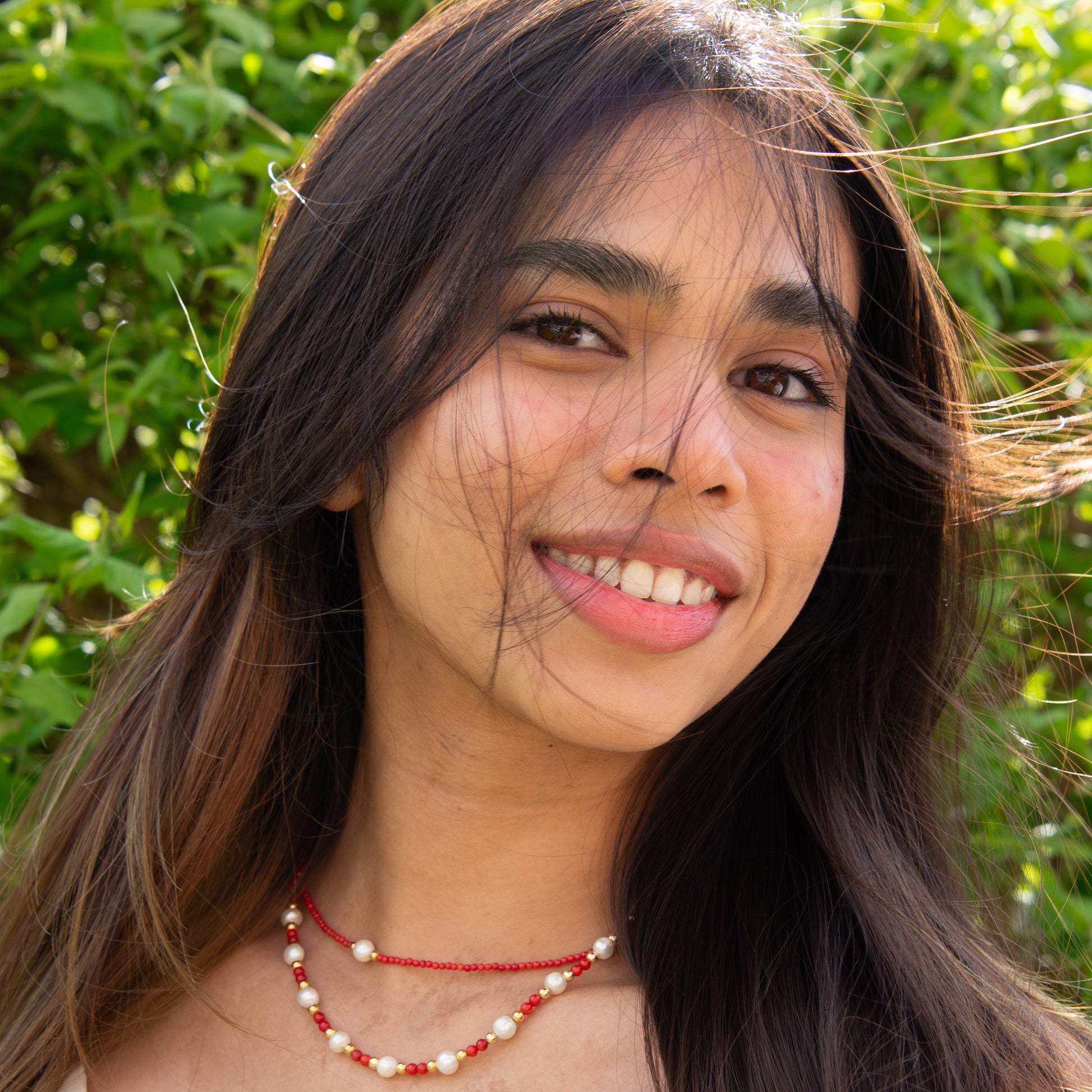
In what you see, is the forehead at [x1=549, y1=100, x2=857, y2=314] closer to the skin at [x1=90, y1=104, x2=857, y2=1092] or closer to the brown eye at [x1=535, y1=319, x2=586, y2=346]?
the skin at [x1=90, y1=104, x2=857, y2=1092]

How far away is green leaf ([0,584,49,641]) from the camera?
1842mm

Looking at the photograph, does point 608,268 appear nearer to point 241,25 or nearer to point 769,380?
point 769,380

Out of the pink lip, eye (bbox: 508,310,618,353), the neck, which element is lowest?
the neck

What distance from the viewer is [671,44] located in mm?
1464

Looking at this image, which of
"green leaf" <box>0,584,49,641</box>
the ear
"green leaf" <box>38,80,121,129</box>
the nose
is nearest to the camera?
the nose

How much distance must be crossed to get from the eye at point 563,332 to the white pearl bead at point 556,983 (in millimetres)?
888

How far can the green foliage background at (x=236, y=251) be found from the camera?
1.98 metres

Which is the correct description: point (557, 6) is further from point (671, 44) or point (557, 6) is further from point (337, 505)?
point (337, 505)

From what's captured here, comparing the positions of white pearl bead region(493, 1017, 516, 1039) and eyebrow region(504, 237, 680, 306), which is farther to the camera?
white pearl bead region(493, 1017, 516, 1039)

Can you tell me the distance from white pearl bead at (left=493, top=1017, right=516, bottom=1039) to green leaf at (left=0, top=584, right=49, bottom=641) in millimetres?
958

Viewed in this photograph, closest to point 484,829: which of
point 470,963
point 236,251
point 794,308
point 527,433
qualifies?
point 470,963

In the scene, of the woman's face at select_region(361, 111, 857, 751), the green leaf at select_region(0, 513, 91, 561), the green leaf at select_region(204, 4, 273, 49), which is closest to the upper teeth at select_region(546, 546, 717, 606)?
the woman's face at select_region(361, 111, 857, 751)

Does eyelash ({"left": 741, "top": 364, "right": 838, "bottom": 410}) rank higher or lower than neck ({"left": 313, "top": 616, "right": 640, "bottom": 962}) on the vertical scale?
higher

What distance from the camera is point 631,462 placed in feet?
4.45
